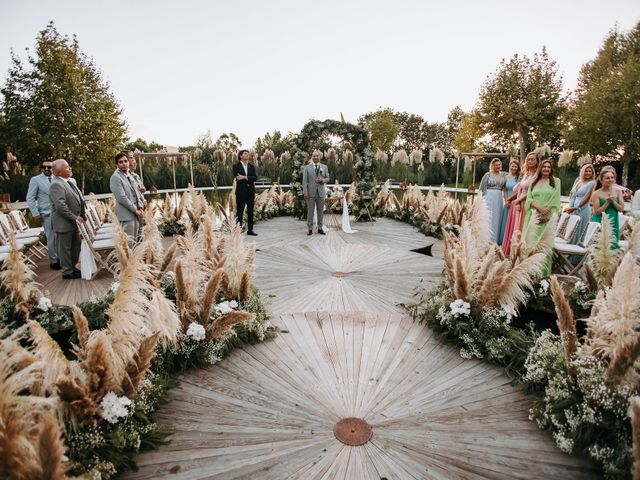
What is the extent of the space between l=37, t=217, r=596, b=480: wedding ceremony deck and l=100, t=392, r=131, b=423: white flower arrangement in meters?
0.30

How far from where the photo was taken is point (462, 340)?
12.0 ft

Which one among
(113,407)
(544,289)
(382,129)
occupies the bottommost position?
(113,407)

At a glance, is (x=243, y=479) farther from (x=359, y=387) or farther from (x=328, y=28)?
(x=328, y=28)

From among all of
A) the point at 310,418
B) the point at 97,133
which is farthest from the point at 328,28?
the point at 310,418

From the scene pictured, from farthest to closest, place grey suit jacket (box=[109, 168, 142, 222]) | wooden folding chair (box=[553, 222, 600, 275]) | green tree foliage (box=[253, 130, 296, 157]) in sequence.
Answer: green tree foliage (box=[253, 130, 296, 157]) → grey suit jacket (box=[109, 168, 142, 222]) → wooden folding chair (box=[553, 222, 600, 275])

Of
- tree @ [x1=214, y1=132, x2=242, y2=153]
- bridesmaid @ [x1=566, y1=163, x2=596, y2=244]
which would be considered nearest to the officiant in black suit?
bridesmaid @ [x1=566, y1=163, x2=596, y2=244]

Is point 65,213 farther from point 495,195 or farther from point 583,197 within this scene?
point 583,197

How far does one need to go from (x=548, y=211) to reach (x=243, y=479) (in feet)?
17.5

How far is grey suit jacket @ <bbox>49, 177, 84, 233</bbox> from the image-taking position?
5480 mm

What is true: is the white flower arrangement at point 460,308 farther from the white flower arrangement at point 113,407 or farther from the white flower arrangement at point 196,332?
the white flower arrangement at point 113,407

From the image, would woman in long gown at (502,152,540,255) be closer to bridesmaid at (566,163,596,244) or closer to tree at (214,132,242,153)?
bridesmaid at (566,163,596,244)

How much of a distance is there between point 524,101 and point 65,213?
30.0 metres

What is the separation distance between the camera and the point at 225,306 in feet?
12.6

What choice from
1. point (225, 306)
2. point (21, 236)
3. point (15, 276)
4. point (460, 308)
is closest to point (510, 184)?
point (460, 308)
